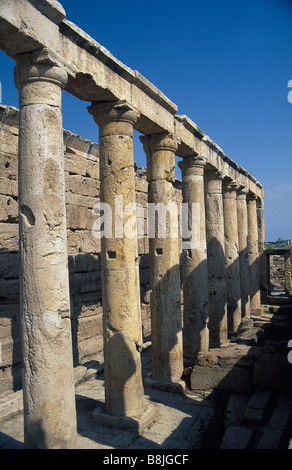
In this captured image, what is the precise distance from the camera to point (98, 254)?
1202cm

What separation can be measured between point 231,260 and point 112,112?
9.00 m

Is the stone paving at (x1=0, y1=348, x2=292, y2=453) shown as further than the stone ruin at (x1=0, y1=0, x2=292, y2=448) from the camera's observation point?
Yes

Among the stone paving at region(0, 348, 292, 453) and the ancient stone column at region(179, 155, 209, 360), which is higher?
the ancient stone column at region(179, 155, 209, 360)

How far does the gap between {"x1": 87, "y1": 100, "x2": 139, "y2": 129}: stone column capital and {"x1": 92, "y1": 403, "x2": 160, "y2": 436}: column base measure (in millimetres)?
5144

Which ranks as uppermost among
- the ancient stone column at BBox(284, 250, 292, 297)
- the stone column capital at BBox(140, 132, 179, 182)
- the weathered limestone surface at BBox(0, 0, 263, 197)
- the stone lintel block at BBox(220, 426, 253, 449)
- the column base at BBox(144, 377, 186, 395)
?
the weathered limestone surface at BBox(0, 0, 263, 197)

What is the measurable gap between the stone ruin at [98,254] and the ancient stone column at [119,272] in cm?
2

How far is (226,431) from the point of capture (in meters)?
7.05

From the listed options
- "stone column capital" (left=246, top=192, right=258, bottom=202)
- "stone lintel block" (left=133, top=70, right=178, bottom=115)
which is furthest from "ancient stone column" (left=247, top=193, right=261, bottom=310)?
"stone lintel block" (left=133, top=70, right=178, bottom=115)

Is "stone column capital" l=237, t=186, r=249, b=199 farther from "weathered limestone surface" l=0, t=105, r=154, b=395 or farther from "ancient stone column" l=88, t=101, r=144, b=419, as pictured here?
"ancient stone column" l=88, t=101, r=144, b=419

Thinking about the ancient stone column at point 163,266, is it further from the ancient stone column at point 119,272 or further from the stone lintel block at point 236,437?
the stone lintel block at point 236,437

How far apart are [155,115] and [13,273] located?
180 inches

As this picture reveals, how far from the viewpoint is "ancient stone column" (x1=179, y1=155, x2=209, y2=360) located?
10.8 meters
